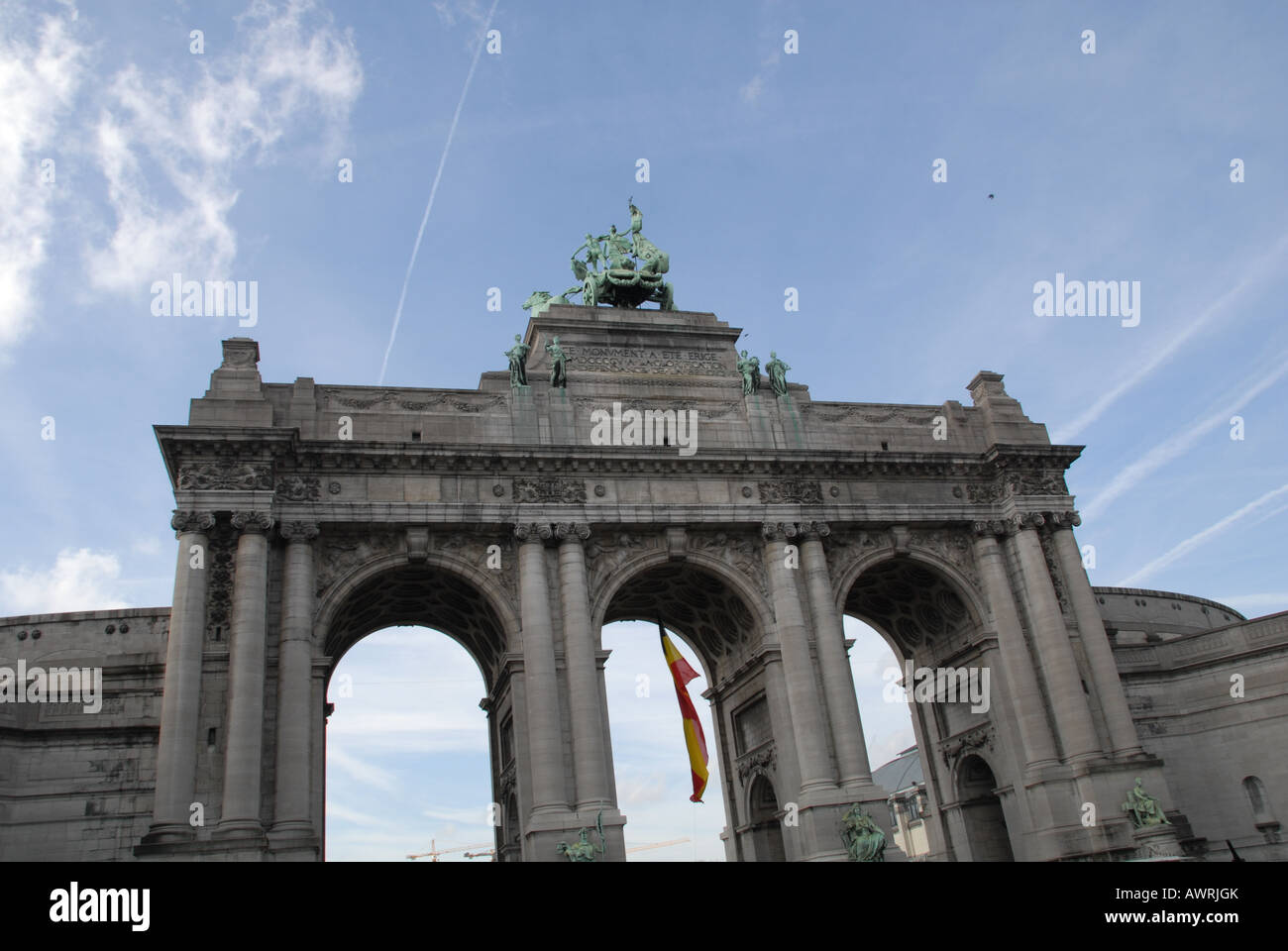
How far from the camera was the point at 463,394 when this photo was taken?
35.0 m

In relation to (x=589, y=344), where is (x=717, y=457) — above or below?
below

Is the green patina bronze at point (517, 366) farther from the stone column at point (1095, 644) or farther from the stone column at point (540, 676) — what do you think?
the stone column at point (1095, 644)

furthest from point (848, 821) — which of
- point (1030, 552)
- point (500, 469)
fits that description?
point (500, 469)

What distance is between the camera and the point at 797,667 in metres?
33.2

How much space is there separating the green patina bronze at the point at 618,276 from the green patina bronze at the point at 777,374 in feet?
17.5

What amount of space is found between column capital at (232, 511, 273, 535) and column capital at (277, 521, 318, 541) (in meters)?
0.76

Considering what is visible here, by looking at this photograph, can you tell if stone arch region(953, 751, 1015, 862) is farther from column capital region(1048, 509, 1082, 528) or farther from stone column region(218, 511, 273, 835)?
stone column region(218, 511, 273, 835)

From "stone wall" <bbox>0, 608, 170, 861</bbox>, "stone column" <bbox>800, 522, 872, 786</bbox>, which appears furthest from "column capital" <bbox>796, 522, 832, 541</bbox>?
"stone wall" <bbox>0, 608, 170, 861</bbox>

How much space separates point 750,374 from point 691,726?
12627 millimetres

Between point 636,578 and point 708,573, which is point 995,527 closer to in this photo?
point 708,573

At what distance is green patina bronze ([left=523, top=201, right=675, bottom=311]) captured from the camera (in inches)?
1612

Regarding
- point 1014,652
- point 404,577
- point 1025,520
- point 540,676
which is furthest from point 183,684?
point 1025,520
